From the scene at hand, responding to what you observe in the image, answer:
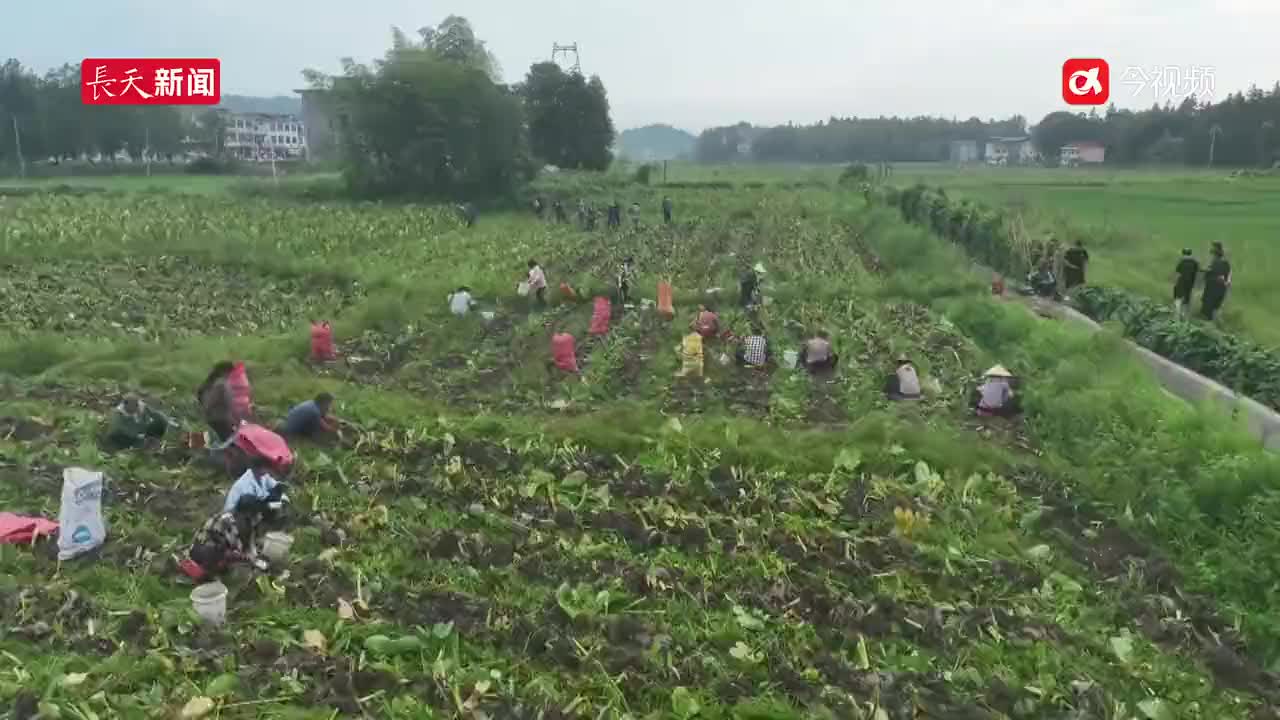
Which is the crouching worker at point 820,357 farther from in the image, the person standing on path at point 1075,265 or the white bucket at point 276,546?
the person standing on path at point 1075,265

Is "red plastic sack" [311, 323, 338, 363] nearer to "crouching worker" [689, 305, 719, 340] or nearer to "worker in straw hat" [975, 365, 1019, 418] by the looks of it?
"crouching worker" [689, 305, 719, 340]

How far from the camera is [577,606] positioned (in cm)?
568

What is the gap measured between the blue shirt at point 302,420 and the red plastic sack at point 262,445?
74 cm

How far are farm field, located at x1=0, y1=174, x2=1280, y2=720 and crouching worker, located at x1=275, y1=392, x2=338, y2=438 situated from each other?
27 cm

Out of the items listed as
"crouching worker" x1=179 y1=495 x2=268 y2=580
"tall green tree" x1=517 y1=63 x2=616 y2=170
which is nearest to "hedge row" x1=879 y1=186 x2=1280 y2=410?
"crouching worker" x1=179 y1=495 x2=268 y2=580

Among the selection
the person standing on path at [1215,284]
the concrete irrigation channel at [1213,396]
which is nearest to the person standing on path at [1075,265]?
the concrete irrigation channel at [1213,396]

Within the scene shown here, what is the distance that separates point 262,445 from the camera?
7484 millimetres

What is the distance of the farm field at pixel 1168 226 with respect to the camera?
17062mm

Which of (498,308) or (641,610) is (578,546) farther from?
(498,308)

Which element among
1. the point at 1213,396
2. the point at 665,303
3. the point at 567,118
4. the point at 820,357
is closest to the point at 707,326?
the point at 820,357

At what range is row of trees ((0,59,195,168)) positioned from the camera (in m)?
59.8

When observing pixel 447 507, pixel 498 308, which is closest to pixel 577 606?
pixel 447 507

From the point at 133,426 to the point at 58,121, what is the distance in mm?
63673

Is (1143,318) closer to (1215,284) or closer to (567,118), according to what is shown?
(1215,284)
